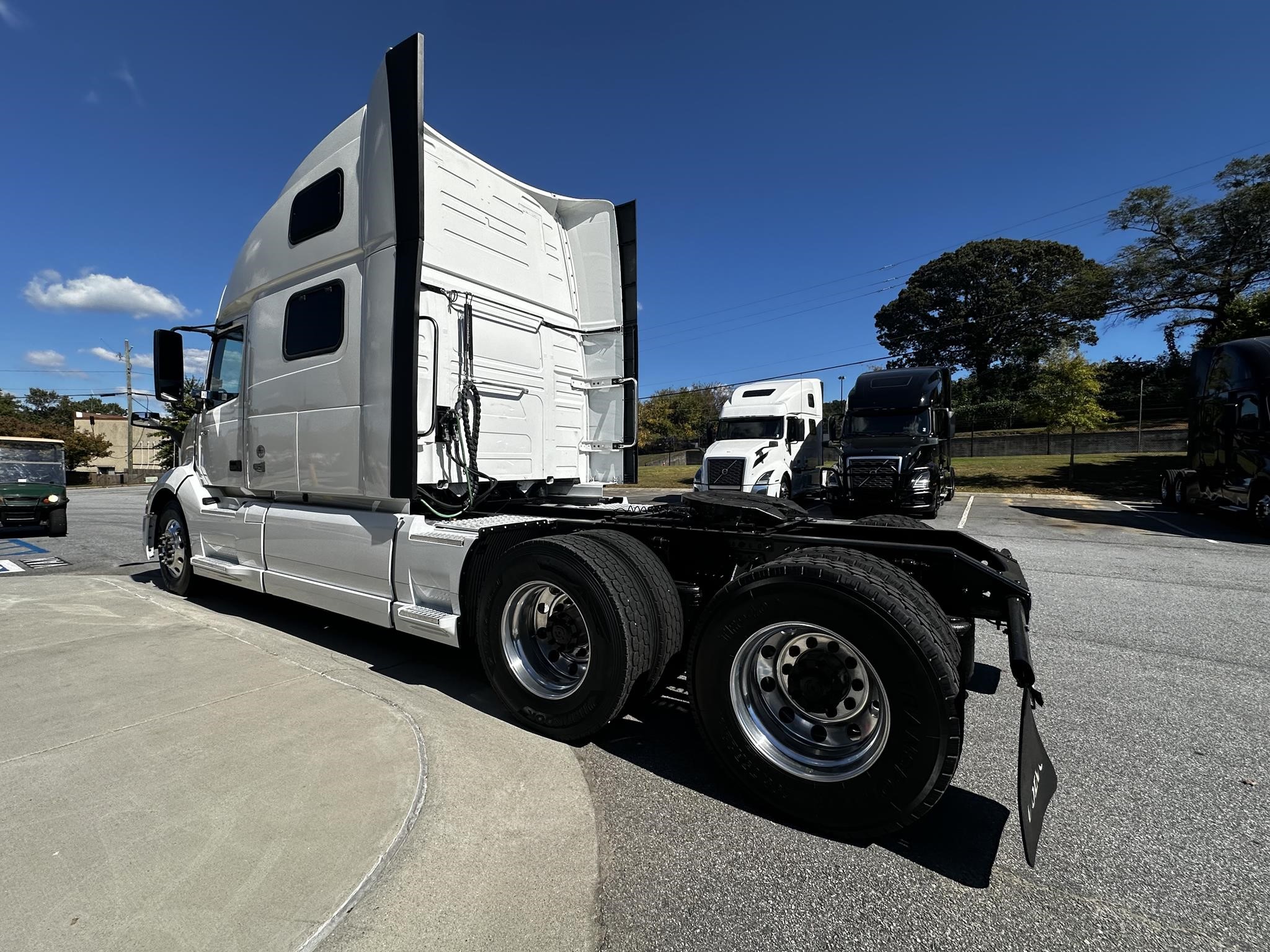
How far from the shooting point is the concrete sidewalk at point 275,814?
72.6 inches

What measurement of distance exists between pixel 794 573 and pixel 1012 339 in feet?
162

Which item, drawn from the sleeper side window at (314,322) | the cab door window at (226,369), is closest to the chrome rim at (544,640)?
the sleeper side window at (314,322)

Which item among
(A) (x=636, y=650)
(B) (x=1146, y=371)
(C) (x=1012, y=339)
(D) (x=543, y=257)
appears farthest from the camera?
(C) (x=1012, y=339)

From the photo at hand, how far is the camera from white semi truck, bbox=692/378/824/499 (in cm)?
1589

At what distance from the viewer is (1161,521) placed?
13.2 meters

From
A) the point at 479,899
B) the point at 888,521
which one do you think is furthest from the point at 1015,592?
the point at 479,899

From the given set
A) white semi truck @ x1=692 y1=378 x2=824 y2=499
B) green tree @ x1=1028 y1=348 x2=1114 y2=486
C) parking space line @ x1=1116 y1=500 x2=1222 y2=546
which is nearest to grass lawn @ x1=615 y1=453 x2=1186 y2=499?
green tree @ x1=1028 y1=348 x2=1114 y2=486

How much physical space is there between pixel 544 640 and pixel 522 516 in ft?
3.79

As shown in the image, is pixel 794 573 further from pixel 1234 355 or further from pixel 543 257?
pixel 1234 355

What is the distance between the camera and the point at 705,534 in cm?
328

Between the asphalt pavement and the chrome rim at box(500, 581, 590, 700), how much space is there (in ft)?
1.00

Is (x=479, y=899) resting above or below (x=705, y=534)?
below

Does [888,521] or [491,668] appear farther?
[888,521]

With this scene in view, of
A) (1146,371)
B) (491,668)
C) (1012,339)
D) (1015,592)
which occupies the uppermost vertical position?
(1012,339)
